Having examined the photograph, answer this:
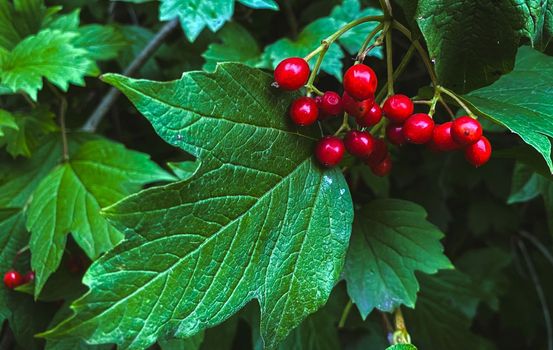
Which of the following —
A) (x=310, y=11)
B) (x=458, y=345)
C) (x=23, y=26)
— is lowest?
(x=458, y=345)

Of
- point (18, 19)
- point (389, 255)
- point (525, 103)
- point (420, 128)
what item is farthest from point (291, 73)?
point (18, 19)

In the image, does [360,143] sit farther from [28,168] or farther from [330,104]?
[28,168]

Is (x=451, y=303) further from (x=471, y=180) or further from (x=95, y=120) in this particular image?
(x=95, y=120)

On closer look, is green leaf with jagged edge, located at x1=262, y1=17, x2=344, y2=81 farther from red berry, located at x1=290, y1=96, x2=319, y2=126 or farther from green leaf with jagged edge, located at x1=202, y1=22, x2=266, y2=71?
red berry, located at x1=290, y1=96, x2=319, y2=126

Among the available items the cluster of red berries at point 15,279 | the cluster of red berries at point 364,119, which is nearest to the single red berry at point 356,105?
the cluster of red berries at point 364,119

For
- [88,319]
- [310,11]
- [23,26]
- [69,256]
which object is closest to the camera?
[88,319]

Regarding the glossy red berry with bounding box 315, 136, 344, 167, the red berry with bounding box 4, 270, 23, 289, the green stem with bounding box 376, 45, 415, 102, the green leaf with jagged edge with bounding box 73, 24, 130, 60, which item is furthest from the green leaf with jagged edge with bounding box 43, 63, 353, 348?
the green leaf with jagged edge with bounding box 73, 24, 130, 60

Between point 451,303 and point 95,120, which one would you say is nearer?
point 95,120

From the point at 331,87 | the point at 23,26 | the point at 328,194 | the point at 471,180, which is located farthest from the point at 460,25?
the point at 471,180
